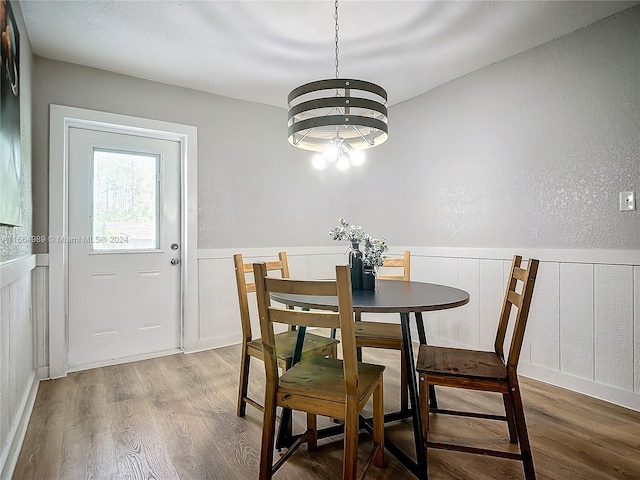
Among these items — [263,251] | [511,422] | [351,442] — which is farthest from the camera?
[263,251]

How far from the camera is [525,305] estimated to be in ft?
5.16

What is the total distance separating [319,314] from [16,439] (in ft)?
5.48

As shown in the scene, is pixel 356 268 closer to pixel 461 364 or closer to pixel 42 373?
pixel 461 364

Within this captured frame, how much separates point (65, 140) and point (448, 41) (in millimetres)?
2885

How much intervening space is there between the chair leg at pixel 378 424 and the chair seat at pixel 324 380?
90 mm

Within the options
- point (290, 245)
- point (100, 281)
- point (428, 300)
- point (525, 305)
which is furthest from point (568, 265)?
point (100, 281)

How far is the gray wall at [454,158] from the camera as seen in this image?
234 centimetres

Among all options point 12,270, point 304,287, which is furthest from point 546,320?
point 12,270

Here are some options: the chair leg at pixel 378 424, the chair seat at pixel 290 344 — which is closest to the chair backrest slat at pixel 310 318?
the chair leg at pixel 378 424

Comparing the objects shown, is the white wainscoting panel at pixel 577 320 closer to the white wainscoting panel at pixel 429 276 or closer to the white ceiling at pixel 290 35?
the white wainscoting panel at pixel 429 276

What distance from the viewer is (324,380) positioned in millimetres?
1505

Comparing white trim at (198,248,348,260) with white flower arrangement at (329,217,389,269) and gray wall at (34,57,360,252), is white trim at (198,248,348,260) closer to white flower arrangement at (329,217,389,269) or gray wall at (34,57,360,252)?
gray wall at (34,57,360,252)

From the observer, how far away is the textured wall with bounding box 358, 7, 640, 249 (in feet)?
7.50

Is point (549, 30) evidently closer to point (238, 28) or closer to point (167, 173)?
point (238, 28)
